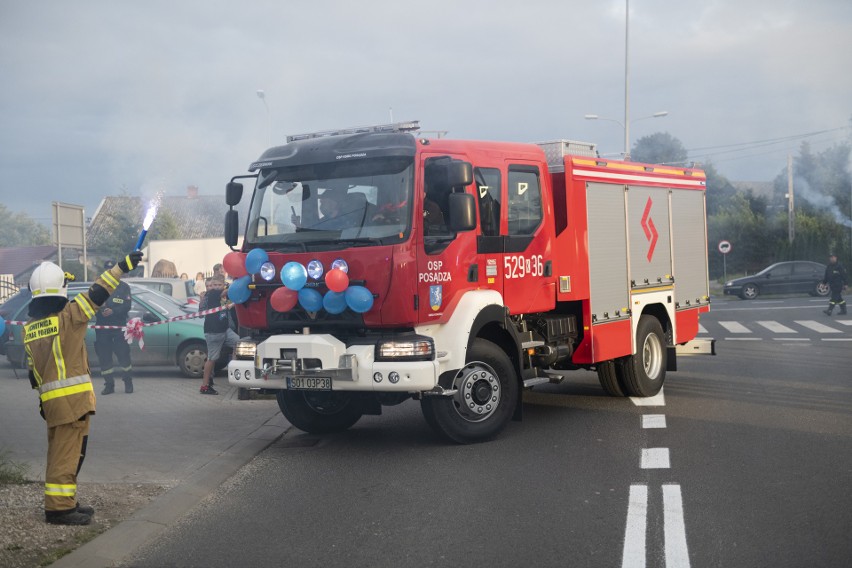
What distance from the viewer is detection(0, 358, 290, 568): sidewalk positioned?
20.8ft

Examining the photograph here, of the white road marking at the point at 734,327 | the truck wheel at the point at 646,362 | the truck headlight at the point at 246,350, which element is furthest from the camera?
the white road marking at the point at 734,327

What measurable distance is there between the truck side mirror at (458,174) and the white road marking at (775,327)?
16351 millimetres

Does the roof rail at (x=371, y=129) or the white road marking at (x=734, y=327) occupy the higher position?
the roof rail at (x=371, y=129)

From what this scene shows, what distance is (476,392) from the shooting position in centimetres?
887

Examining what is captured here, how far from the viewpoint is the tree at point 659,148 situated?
8169 cm

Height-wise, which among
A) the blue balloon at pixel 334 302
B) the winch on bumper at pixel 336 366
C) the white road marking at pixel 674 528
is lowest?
the white road marking at pixel 674 528

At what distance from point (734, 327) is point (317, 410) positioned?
54.9 ft

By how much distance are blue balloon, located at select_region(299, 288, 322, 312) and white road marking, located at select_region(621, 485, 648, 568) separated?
10.1 feet

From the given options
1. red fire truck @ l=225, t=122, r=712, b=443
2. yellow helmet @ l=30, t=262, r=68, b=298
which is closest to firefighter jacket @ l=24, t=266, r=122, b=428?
yellow helmet @ l=30, t=262, r=68, b=298

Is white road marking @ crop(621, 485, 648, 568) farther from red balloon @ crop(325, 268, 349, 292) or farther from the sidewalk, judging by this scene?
the sidewalk

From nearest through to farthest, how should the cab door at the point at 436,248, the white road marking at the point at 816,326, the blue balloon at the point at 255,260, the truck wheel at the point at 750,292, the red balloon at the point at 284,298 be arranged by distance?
the cab door at the point at 436,248 → the red balloon at the point at 284,298 → the blue balloon at the point at 255,260 → the white road marking at the point at 816,326 → the truck wheel at the point at 750,292

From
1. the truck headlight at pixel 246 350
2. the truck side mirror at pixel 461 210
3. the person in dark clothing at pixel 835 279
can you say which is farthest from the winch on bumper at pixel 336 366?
the person in dark clothing at pixel 835 279

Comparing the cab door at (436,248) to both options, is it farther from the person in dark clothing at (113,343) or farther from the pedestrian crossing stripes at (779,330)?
the pedestrian crossing stripes at (779,330)

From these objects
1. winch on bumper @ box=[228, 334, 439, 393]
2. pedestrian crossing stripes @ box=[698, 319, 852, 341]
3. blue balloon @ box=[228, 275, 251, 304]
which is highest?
blue balloon @ box=[228, 275, 251, 304]
